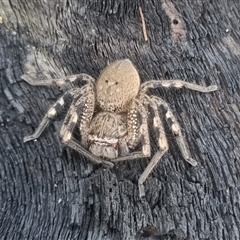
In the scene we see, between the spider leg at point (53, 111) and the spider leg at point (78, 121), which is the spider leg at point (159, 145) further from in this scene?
the spider leg at point (53, 111)

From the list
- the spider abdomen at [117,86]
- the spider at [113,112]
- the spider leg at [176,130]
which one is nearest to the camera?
the spider leg at [176,130]

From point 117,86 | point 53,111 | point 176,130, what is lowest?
point 176,130

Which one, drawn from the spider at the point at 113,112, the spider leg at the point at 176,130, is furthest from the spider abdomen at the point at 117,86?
the spider leg at the point at 176,130

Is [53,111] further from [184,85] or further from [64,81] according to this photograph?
[184,85]

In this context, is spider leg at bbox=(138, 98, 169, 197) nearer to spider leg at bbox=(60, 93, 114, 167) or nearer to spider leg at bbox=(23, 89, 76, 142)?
spider leg at bbox=(60, 93, 114, 167)

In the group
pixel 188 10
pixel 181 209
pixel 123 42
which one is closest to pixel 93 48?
pixel 123 42

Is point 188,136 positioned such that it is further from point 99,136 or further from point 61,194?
point 61,194

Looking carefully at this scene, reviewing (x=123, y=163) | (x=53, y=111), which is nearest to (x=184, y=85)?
(x=123, y=163)

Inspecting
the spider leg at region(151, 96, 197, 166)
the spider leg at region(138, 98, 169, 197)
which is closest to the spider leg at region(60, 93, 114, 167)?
the spider leg at region(138, 98, 169, 197)
